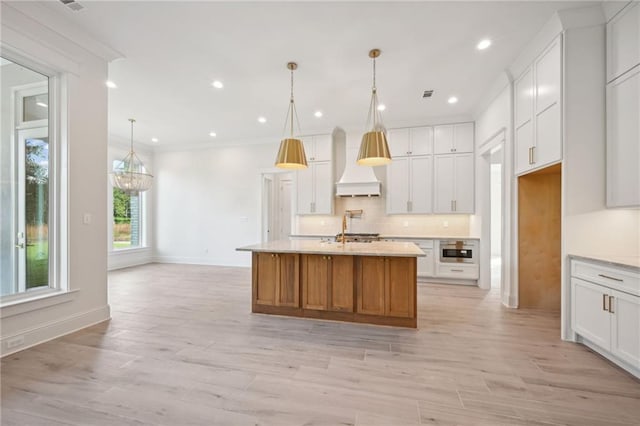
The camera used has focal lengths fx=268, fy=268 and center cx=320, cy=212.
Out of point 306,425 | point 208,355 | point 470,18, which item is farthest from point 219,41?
point 306,425

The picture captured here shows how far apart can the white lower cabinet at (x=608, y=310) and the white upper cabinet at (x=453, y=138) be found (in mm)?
3136

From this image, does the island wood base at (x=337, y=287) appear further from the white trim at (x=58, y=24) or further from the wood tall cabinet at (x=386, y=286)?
the white trim at (x=58, y=24)

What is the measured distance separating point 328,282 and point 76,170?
3065mm

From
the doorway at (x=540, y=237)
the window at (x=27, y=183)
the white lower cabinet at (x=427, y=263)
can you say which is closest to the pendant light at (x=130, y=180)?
the window at (x=27, y=183)

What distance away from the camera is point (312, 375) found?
6.91 feet

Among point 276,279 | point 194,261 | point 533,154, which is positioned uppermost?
point 533,154

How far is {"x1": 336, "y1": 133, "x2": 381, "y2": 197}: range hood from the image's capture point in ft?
18.2

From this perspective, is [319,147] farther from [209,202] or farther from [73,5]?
[73,5]

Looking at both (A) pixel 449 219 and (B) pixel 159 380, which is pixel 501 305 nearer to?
(A) pixel 449 219

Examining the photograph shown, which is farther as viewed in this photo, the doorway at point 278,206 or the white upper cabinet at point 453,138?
the doorway at point 278,206

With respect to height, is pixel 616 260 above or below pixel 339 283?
above

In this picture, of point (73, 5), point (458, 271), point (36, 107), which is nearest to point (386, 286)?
point (458, 271)

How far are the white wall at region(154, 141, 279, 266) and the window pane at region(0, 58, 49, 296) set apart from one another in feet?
13.5

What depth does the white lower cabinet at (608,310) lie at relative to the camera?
2.05 m
